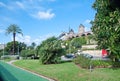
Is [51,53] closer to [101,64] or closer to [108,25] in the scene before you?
[101,64]

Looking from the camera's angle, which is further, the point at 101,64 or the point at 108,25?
the point at 101,64

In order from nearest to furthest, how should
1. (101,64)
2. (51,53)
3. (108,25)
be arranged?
(108,25) → (101,64) → (51,53)

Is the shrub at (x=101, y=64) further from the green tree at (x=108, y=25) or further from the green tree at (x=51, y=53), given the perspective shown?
the green tree at (x=51, y=53)

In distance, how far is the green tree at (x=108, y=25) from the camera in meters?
18.8

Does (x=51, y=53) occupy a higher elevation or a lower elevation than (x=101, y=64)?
higher

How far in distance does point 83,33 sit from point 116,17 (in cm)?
10412

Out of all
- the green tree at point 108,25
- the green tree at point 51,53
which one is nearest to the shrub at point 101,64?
the green tree at point 108,25

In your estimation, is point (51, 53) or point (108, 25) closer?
point (108, 25)

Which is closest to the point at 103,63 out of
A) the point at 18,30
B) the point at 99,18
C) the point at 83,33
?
the point at 99,18

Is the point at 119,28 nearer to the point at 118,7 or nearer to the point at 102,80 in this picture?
the point at 118,7

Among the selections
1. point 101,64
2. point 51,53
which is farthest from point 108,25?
point 51,53

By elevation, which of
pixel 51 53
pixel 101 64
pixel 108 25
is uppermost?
pixel 108 25

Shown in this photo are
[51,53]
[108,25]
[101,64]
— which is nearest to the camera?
[108,25]

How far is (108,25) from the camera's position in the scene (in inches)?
792
